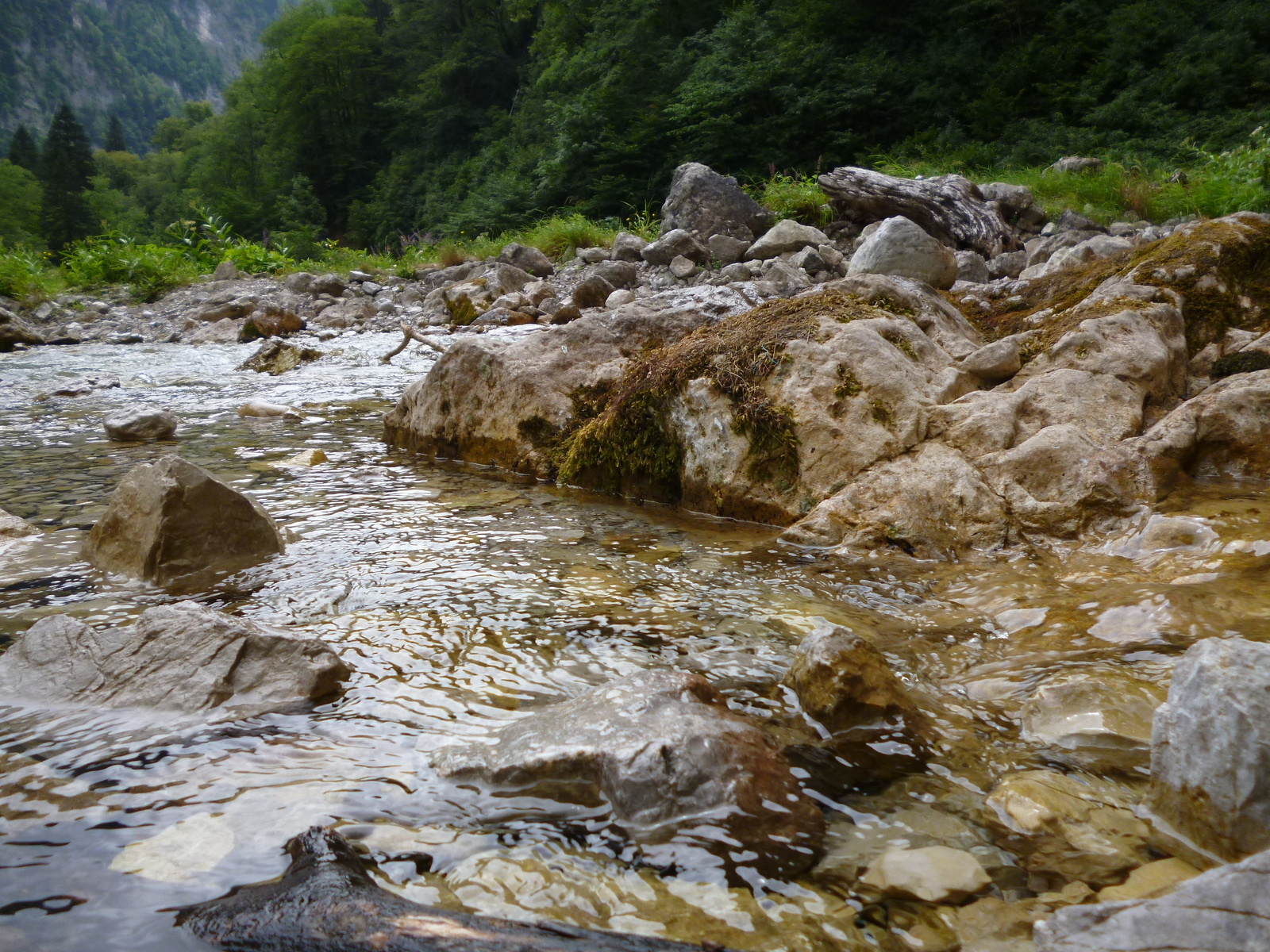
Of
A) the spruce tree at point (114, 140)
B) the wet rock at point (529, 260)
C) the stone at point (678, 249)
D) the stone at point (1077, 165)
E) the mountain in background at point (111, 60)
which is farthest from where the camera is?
the mountain in background at point (111, 60)

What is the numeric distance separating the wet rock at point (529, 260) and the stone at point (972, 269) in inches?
332

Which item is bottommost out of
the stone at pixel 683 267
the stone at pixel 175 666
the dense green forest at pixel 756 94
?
the stone at pixel 175 666

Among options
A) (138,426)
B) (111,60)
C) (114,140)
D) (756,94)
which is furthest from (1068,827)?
(111,60)

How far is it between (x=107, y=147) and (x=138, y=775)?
100 m

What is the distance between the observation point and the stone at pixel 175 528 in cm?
296

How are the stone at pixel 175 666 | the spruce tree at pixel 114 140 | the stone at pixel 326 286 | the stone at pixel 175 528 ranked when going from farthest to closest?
the spruce tree at pixel 114 140 < the stone at pixel 326 286 < the stone at pixel 175 528 < the stone at pixel 175 666

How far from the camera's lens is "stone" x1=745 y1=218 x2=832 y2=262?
1181cm

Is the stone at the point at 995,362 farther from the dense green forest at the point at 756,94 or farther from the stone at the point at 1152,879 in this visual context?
the dense green forest at the point at 756,94

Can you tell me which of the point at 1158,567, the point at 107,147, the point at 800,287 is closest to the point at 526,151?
the point at 800,287

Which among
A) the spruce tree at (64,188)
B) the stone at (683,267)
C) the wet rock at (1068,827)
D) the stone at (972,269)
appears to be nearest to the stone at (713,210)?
the stone at (683,267)

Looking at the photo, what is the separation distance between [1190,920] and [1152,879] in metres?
0.34

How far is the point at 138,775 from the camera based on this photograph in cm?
166

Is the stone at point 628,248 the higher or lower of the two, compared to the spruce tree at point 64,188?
lower

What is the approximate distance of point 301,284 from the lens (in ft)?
57.2
